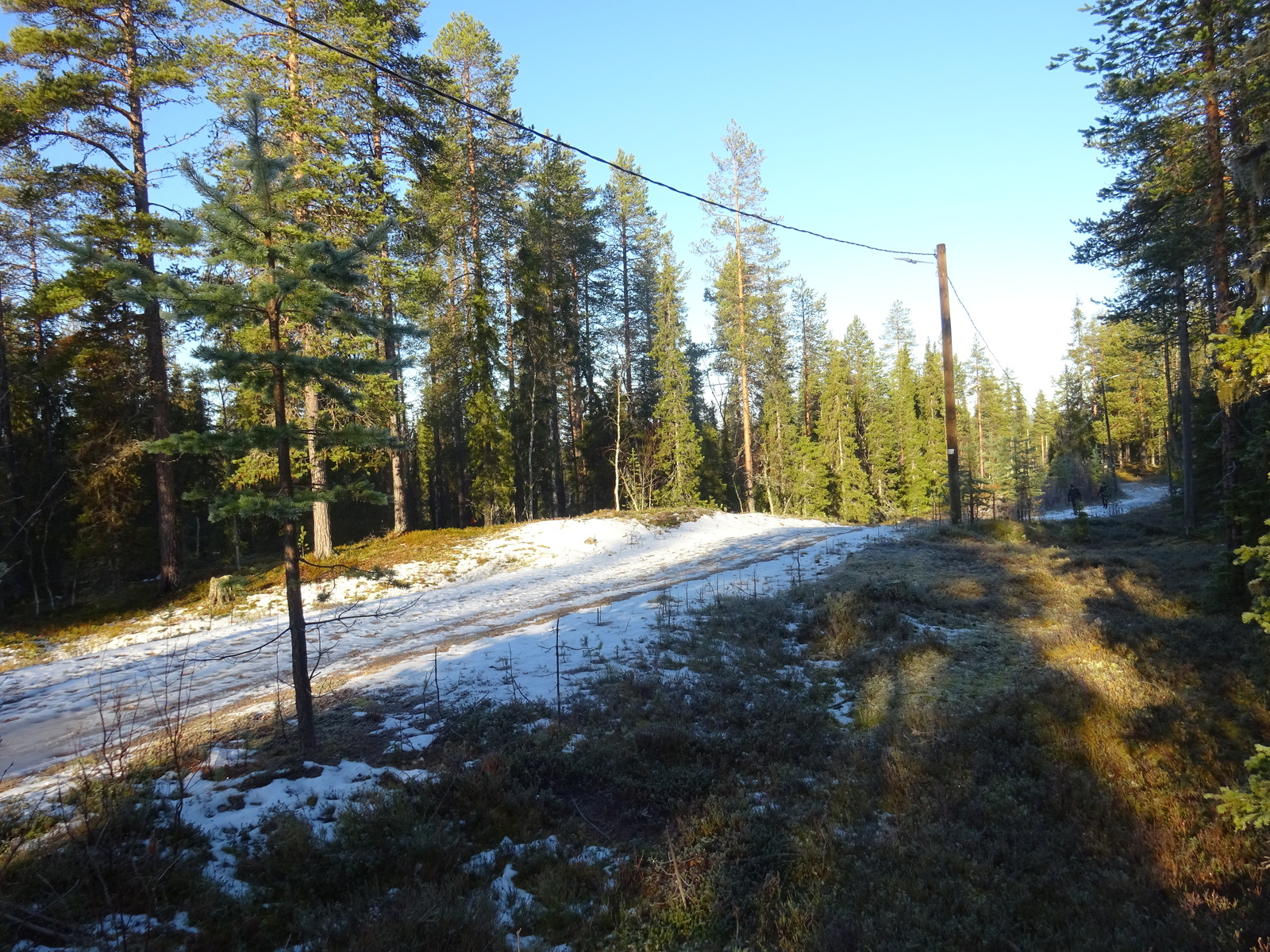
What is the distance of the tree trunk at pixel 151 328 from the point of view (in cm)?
1477

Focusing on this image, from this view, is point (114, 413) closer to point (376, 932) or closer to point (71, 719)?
point (71, 719)

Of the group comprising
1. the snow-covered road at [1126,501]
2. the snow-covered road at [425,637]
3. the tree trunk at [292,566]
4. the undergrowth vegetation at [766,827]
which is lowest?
the snow-covered road at [1126,501]

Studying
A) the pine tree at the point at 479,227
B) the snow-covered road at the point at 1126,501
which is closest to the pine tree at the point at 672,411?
the pine tree at the point at 479,227

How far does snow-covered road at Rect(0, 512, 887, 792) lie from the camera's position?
7898mm

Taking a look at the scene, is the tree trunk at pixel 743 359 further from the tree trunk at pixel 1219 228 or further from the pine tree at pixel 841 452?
the tree trunk at pixel 1219 228

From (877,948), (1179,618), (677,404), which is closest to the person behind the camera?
(877,948)

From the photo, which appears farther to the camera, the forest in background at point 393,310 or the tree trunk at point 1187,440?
the tree trunk at point 1187,440

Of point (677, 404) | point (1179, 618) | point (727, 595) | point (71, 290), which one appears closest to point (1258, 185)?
point (1179, 618)

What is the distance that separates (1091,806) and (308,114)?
66.5ft

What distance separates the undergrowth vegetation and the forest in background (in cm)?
252

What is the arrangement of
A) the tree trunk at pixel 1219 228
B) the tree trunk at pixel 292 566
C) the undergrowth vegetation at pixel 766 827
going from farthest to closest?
the tree trunk at pixel 1219 228 → the tree trunk at pixel 292 566 → the undergrowth vegetation at pixel 766 827

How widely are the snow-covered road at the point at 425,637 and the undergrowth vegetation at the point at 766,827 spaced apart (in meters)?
1.37

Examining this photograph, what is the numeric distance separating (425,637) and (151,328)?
11408 mm

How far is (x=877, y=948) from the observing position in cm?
399
